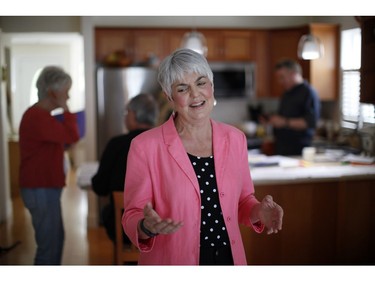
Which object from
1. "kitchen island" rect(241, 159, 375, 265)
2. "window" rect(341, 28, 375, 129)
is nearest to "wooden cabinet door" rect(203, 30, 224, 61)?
"window" rect(341, 28, 375, 129)

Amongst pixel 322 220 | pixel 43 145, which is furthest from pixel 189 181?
pixel 322 220

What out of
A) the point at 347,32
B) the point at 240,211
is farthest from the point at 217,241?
the point at 347,32

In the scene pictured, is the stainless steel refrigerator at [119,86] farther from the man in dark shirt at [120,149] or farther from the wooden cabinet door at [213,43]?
the man in dark shirt at [120,149]

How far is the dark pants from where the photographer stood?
170 cm

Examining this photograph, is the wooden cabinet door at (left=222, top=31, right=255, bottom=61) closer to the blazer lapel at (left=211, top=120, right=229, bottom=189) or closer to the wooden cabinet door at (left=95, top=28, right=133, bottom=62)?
the wooden cabinet door at (left=95, top=28, right=133, bottom=62)

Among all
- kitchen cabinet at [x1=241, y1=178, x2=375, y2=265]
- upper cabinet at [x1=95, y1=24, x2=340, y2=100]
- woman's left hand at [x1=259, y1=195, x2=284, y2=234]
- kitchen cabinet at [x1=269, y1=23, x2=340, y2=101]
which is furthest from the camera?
upper cabinet at [x1=95, y1=24, x2=340, y2=100]

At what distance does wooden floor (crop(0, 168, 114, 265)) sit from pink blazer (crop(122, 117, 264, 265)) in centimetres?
112

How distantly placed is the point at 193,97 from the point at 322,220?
131cm

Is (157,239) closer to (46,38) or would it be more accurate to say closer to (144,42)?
(46,38)

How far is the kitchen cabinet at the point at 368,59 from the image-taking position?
254cm

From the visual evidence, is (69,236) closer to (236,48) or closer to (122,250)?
(122,250)

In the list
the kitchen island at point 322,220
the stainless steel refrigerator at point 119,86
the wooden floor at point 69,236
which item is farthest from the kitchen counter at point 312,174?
the stainless steel refrigerator at point 119,86
